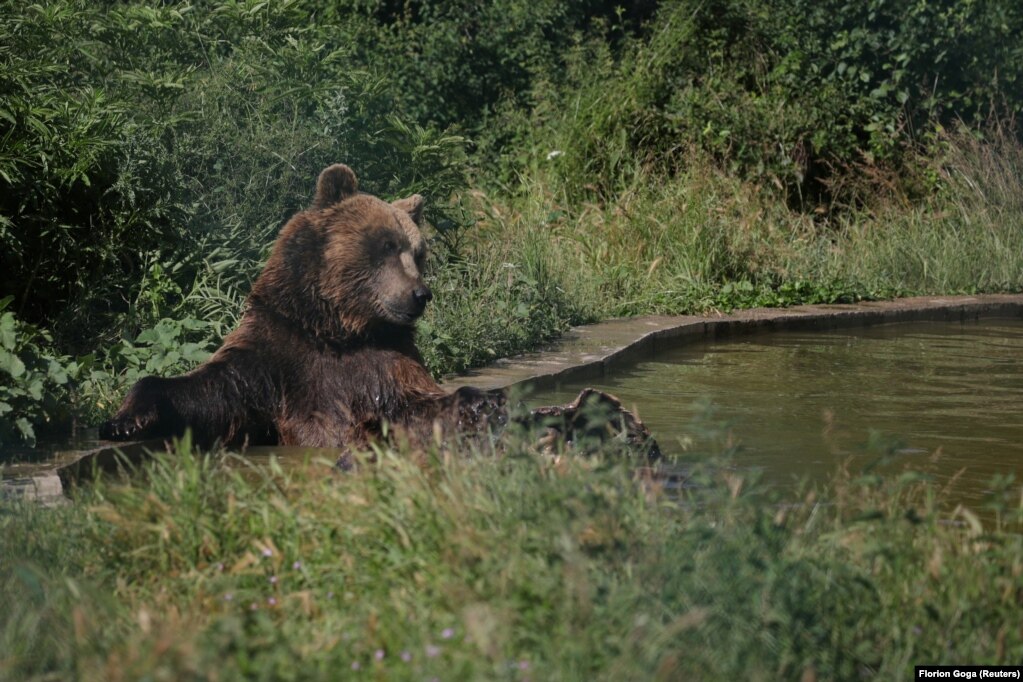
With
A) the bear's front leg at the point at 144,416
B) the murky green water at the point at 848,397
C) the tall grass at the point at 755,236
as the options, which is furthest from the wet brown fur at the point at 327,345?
the tall grass at the point at 755,236

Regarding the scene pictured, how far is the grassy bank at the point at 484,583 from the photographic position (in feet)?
10.1

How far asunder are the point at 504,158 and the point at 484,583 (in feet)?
42.2

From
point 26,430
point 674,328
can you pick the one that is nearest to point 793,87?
point 674,328

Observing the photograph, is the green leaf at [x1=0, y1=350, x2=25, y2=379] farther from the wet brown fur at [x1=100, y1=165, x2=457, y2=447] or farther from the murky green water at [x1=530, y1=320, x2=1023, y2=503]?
the murky green water at [x1=530, y1=320, x2=1023, y2=503]

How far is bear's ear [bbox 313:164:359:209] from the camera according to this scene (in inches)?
258

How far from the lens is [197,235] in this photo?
8367 mm

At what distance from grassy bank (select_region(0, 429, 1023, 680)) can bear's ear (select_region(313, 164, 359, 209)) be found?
7.95 ft

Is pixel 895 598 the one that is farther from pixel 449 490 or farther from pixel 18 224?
pixel 18 224

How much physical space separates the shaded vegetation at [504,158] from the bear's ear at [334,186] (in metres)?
1.19

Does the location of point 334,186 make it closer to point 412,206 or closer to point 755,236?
point 412,206

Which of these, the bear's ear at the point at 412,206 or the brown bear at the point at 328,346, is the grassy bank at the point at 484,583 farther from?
the bear's ear at the point at 412,206

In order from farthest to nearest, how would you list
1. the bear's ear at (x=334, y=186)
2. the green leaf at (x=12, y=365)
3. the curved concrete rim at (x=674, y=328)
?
the curved concrete rim at (x=674, y=328)
the bear's ear at (x=334, y=186)
the green leaf at (x=12, y=365)

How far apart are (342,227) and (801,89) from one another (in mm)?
11291

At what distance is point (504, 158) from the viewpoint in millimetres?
16000
